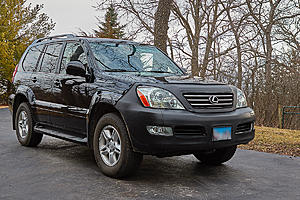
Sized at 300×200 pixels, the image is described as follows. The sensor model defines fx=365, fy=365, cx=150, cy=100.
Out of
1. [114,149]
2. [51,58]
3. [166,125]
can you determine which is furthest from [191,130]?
[51,58]

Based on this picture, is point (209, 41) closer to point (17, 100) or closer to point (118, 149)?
point (17, 100)

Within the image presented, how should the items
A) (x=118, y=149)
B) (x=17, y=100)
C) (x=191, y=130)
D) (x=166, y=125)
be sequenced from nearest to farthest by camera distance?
(x=166, y=125)
(x=191, y=130)
(x=118, y=149)
(x=17, y=100)

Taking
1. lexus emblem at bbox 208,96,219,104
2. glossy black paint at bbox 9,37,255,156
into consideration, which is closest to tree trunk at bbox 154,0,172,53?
glossy black paint at bbox 9,37,255,156

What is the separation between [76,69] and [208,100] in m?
1.97

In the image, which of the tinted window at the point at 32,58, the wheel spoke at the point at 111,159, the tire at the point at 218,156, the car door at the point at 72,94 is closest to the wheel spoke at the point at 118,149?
the wheel spoke at the point at 111,159

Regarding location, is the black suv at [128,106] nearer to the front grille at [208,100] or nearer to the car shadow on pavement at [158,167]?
the front grille at [208,100]

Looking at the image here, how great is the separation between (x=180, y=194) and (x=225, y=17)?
18831 millimetres

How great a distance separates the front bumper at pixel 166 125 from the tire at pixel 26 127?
290 centimetres

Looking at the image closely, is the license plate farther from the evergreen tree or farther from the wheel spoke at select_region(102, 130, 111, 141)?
the evergreen tree

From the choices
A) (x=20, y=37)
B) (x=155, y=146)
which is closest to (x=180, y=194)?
(x=155, y=146)

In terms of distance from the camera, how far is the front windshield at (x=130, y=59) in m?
5.40

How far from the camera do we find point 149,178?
191 inches

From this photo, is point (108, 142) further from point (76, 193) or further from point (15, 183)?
point (15, 183)

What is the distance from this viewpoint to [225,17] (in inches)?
848
